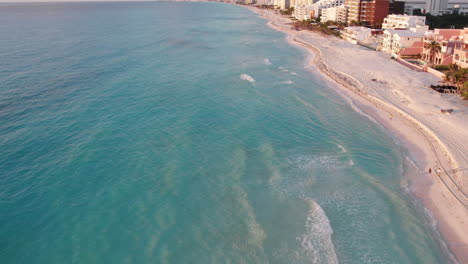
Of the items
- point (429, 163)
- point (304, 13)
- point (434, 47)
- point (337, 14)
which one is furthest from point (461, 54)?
point (304, 13)

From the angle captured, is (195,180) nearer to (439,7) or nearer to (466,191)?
(466,191)

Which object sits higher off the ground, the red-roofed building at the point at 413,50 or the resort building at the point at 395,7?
the resort building at the point at 395,7

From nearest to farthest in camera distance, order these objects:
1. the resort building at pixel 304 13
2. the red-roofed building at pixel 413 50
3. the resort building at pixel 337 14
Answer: the red-roofed building at pixel 413 50 < the resort building at pixel 337 14 < the resort building at pixel 304 13

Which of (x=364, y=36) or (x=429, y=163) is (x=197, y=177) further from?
(x=364, y=36)

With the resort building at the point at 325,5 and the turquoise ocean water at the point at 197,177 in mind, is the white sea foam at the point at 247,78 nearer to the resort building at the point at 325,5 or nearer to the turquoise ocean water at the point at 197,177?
the turquoise ocean water at the point at 197,177

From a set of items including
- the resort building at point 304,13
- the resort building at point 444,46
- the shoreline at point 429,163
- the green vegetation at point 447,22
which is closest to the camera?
the shoreline at point 429,163

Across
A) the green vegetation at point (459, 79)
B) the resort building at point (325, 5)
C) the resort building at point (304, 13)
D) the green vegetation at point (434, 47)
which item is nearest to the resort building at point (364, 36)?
the green vegetation at point (434, 47)
